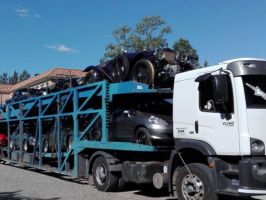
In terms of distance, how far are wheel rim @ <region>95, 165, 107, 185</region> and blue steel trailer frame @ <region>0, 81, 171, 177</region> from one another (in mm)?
489

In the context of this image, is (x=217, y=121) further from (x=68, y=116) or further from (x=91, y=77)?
(x=68, y=116)

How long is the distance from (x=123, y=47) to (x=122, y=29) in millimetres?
2592

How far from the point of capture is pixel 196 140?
783cm

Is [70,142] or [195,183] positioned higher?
[70,142]

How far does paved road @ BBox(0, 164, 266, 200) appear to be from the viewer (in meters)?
9.73

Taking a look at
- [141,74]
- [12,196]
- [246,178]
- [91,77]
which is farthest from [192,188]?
[91,77]

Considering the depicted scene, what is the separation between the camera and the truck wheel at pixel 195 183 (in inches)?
290

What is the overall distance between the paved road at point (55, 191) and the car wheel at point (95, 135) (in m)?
1.22

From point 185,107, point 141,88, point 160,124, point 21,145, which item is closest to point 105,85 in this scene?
point 141,88

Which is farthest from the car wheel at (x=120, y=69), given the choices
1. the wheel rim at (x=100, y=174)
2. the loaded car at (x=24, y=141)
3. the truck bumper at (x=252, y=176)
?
the loaded car at (x=24, y=141)

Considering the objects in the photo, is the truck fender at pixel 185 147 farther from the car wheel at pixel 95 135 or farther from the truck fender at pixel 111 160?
the car wheel at pixel 95 135

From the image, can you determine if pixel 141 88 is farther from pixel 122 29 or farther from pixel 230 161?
pixel 122 29

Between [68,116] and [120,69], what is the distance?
9.97 ft

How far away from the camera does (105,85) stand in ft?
34.5
